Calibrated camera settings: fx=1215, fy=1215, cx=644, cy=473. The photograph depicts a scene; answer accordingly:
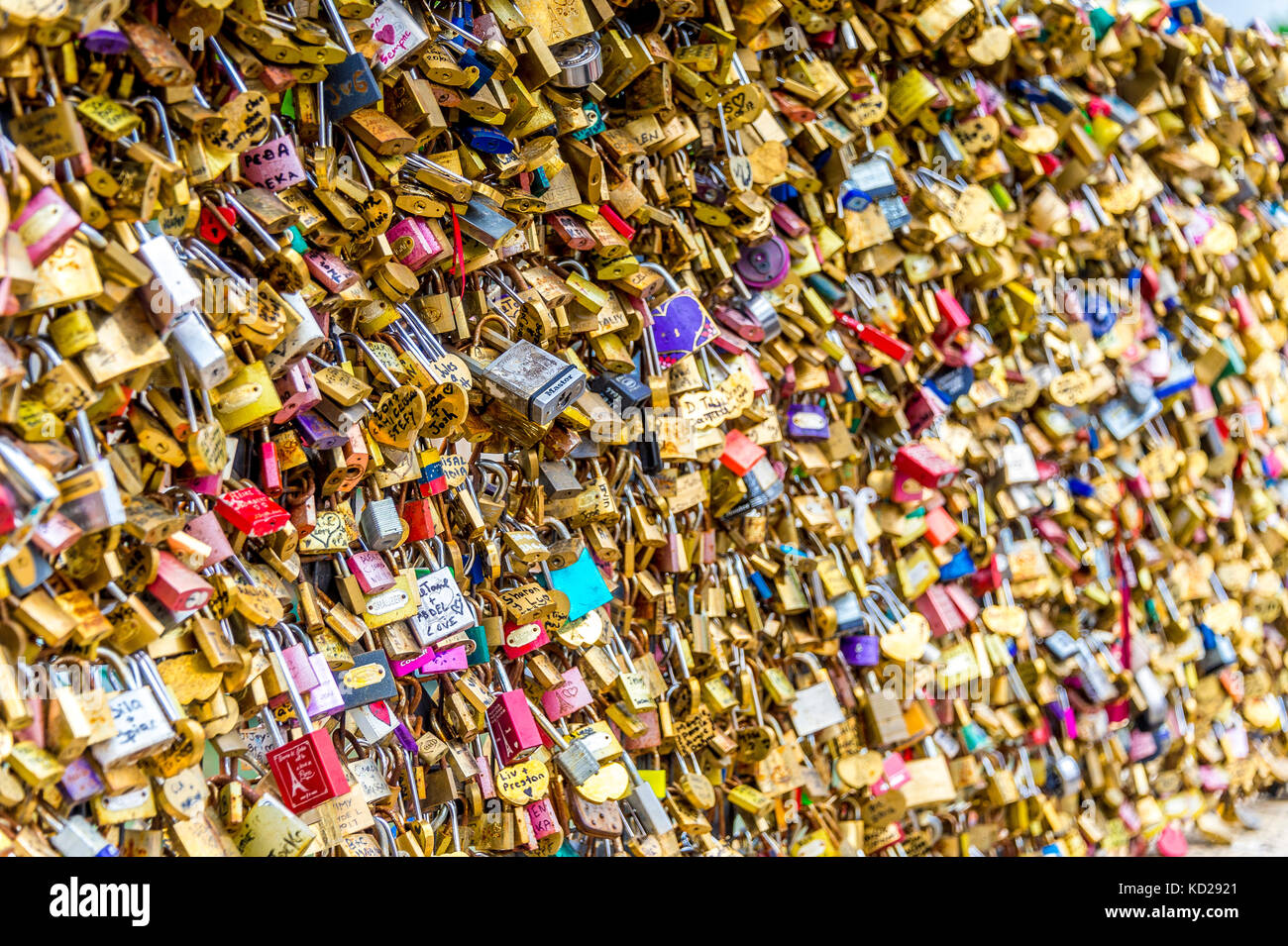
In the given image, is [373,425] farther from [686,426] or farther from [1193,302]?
[1193,302]

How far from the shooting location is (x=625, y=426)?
203 cm

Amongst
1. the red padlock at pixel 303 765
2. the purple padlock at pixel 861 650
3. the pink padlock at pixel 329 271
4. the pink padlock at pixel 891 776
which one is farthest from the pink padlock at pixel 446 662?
the pink padlock at pixel 891 776

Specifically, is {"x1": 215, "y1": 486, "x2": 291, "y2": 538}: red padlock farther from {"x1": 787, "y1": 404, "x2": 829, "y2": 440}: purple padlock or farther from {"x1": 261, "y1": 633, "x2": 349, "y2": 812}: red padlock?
{"x1": 787, "y1": 404, "x2": 829, "y2": 440}: purple padlock

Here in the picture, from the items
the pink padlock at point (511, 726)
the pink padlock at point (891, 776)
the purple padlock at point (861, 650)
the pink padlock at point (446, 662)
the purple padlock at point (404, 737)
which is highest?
the pink padlock at point (446, 662)

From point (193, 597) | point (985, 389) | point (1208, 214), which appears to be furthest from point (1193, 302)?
point (193, 597)

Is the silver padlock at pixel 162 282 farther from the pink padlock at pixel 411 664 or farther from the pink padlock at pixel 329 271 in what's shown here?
Answer: the pink padlock at pixel 411 664

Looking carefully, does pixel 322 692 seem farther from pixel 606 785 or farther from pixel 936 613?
pixel 936 613

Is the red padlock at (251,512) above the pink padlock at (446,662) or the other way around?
above

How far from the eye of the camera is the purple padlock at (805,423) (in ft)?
7.78

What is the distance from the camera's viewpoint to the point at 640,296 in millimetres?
2037

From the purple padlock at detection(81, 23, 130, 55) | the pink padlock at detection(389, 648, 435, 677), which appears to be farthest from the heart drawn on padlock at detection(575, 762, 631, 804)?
the purple padlock at detection(81, 23, 130, 55)

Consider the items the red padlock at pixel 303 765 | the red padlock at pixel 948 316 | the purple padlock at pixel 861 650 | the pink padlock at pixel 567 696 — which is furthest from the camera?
the red padlock at pixel 948 316

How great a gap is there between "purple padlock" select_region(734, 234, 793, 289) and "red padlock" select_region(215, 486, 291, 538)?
1.09 m
